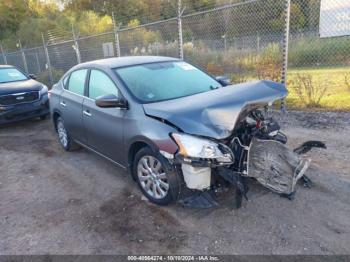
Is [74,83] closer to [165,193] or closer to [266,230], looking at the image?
[165,193]

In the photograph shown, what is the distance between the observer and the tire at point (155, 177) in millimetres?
3550

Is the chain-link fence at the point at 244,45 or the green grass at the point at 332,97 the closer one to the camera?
the green grass at the point at 332,97

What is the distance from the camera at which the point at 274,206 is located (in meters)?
3.72

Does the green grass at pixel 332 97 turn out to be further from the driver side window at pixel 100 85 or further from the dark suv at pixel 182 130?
the driver side window at pixel 100 85

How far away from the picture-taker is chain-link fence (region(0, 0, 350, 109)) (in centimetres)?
825

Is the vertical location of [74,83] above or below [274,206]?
above

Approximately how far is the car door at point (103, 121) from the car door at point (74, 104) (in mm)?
214

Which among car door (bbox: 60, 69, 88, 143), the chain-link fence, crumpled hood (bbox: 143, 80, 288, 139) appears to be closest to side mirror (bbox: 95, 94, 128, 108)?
crumpled hood (bbox: 143, 80, 288, 139)

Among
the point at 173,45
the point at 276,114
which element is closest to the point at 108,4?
the point at 173,45

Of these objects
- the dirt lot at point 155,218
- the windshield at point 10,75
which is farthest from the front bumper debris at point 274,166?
the windshield at point 10,75

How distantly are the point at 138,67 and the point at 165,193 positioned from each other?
1.90 meters

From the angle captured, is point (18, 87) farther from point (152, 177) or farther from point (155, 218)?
point (155, 218)

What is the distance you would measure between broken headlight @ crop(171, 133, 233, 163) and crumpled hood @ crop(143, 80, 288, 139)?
0.27 ft

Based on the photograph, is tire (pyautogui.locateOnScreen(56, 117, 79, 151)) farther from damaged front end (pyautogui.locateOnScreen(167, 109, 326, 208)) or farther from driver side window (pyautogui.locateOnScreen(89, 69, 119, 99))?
damaged front end (pyautogui.locateOnScreen(167, 109, 326, 208))
